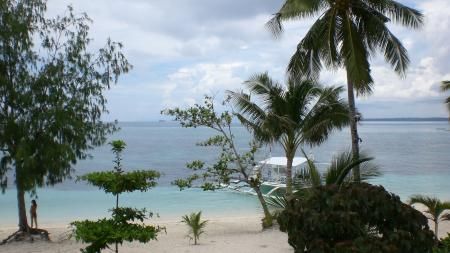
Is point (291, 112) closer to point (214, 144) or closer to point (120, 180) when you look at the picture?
point (214, 144)

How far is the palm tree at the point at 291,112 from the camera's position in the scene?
15.4 m

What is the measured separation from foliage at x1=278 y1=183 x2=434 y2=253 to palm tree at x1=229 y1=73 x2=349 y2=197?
375 inches

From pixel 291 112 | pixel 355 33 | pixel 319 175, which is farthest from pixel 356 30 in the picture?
pixel 319 175

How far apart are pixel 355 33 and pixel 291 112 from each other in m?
3.58

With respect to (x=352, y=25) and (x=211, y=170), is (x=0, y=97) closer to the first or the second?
(x=211, y=170)

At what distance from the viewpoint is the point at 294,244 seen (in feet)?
18.4

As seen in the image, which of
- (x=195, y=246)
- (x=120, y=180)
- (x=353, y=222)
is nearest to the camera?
(x=353, y=222)

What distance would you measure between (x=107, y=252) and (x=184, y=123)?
578 cm

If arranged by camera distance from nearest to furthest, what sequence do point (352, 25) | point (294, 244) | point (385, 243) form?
point (385, 243) → point (294, 244) → point (352, 25)

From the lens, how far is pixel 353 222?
518 centimetres

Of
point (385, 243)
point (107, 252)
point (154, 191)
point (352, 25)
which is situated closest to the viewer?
point (385, 243)

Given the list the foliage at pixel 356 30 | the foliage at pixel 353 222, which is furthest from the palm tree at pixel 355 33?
the foliage at pixel 353 222

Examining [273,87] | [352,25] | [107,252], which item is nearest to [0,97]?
[107,252]

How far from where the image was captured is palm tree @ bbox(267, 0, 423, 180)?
Result: 42.3 ft
